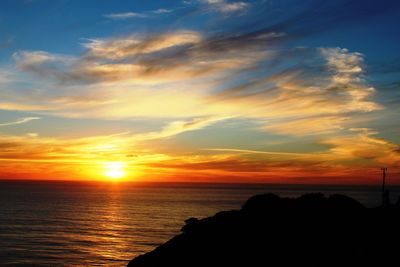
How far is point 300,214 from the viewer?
35719 millimetres

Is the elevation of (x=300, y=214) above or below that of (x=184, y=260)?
above

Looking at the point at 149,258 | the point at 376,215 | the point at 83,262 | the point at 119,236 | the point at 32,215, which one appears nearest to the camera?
the point at 149,258

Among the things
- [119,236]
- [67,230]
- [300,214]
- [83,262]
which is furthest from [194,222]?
[67,230]

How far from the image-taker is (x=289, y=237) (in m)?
32.2

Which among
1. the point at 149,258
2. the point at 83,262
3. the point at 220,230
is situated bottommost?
the point at 83,262

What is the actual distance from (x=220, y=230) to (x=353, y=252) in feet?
33.5

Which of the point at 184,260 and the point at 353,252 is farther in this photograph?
the point at 184,260

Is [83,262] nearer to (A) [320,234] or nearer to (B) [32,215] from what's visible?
(A) [320,234]

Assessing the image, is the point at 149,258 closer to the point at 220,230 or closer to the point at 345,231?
the point at 220,230

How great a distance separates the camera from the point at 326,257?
96.0 feet

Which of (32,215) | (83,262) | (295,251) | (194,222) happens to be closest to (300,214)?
(295,251)

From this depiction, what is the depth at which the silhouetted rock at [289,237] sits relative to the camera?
29.7m

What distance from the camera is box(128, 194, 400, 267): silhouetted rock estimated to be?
29.7 metres

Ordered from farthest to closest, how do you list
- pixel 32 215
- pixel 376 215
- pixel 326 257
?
pixel 32 215
pixel 376 215
pixel 326 257
